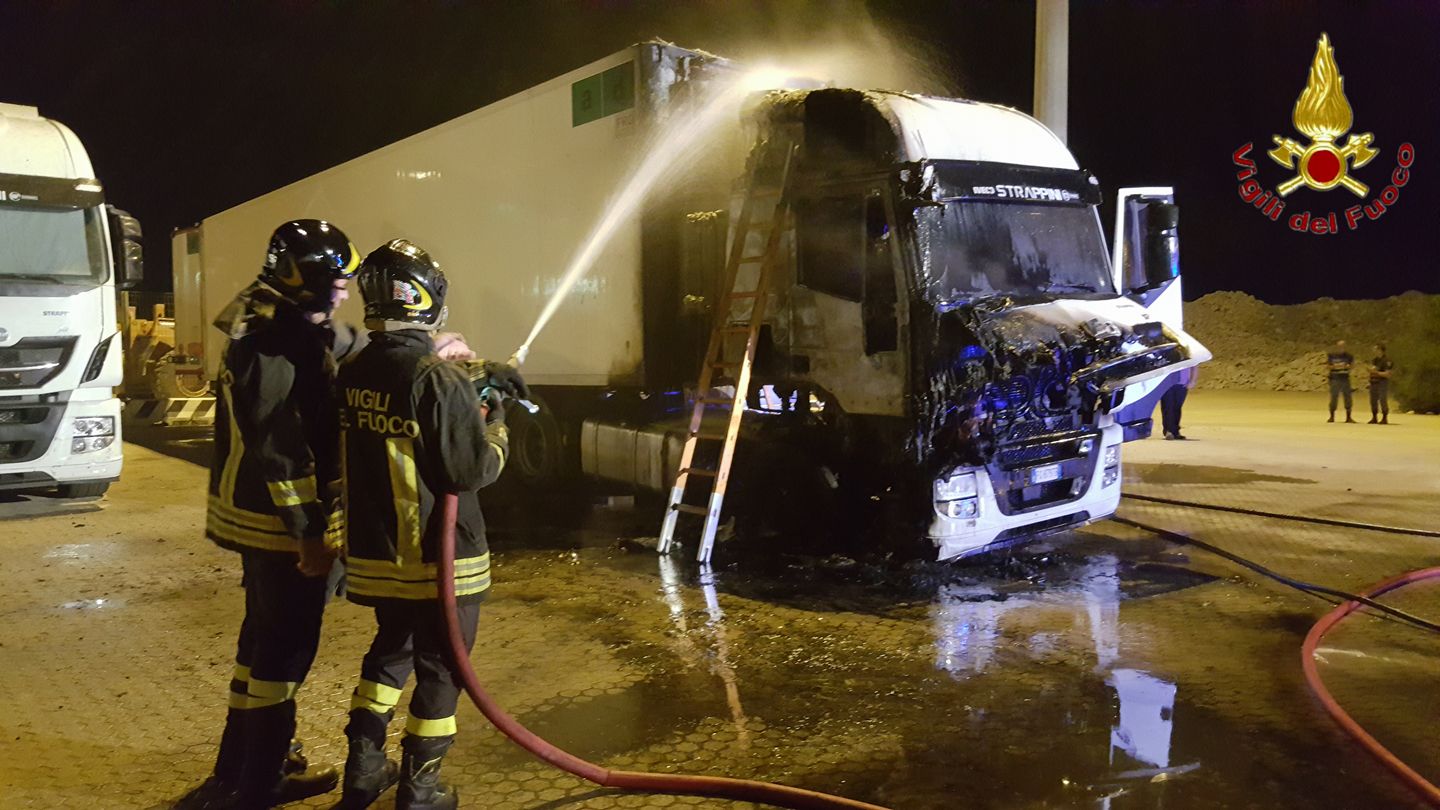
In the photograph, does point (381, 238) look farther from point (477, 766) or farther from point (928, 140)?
point (477, 766)

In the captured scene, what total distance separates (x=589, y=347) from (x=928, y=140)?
131 inches

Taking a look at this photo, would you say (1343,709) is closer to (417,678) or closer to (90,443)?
(417,678)

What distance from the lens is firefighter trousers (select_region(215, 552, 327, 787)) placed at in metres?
3.36

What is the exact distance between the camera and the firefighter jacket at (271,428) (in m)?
3.28

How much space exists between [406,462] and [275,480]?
16.8 inches

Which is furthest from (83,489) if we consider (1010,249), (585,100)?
(1010,249)

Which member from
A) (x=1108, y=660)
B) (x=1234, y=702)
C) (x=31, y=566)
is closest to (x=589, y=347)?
(x=31, y=566)

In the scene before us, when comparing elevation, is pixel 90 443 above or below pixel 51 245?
below

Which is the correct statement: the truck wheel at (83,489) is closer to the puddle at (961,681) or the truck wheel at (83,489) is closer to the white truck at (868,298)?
the white truck at (868,298)

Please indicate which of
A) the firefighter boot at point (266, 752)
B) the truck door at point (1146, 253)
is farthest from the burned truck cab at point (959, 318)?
the firefighter boot at point (266, 752)

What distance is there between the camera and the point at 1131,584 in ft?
22.1

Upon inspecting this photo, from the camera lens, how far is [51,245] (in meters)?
9.05

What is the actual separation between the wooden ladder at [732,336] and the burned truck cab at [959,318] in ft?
0.49

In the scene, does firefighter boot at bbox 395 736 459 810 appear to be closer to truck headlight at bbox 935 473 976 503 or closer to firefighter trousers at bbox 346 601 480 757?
firefighter trousers at bbox 346 601 480 757
